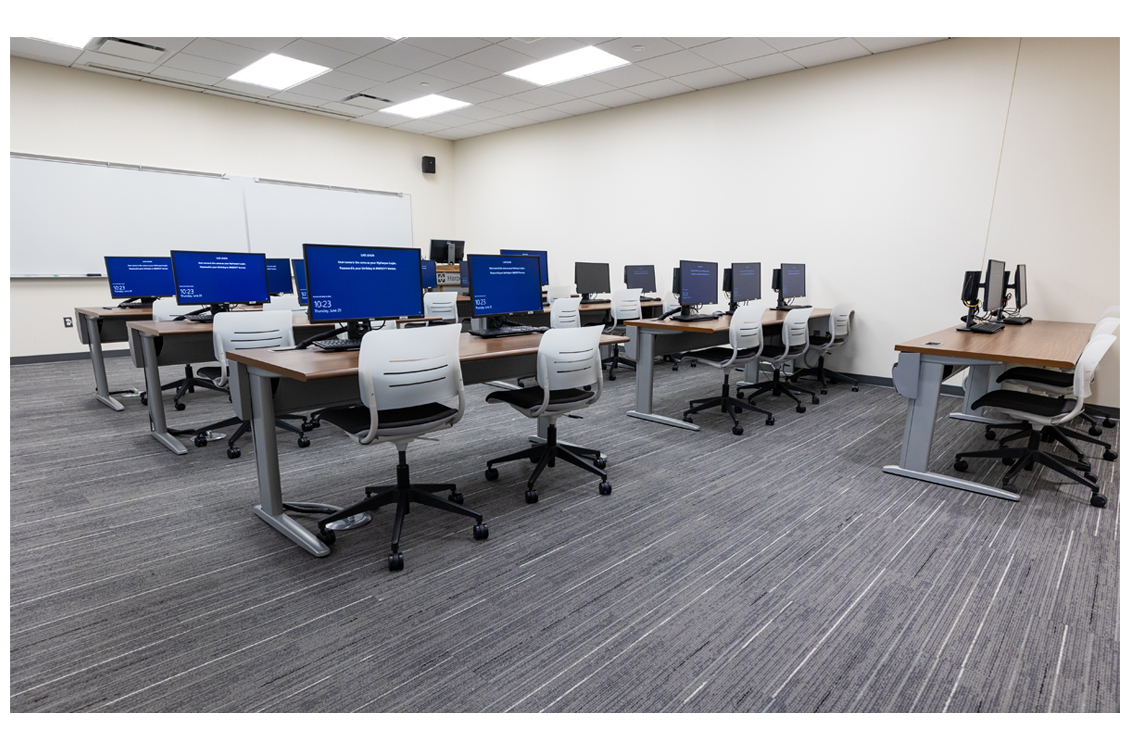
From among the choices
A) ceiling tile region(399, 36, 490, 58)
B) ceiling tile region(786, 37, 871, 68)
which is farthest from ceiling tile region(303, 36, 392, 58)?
ceiling tile region(786, 37, 871, 68)

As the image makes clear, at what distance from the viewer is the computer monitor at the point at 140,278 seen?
4.95 metres

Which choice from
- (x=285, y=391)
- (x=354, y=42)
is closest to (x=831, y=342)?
(x=285, y=391)

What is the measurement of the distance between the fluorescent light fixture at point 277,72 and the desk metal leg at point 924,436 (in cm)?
634

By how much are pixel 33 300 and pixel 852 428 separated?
832 cm

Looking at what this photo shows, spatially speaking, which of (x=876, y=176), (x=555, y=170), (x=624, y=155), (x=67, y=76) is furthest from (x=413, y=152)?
(x=876, y=176)

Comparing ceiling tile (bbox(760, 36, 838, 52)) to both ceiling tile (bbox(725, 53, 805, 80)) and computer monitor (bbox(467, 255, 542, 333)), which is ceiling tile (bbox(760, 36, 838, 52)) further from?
computer monitor (bbox(467, 255, 542, 333))

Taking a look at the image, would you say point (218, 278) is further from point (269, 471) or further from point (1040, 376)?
point (1040, 376)

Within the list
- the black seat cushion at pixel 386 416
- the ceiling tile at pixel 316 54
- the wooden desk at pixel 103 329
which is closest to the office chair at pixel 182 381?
the wooden desk at pixel 103 329

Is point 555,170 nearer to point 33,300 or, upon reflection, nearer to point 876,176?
point 876,176

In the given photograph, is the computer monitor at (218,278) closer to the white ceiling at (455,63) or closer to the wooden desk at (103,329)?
the wooden desk at (103,329)

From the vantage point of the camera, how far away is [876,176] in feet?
18.7

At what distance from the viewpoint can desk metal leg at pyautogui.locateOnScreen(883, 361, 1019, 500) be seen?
318 cm

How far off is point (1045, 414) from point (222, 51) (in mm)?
7198

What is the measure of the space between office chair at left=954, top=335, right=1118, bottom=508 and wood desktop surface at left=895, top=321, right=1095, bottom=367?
10 cm
